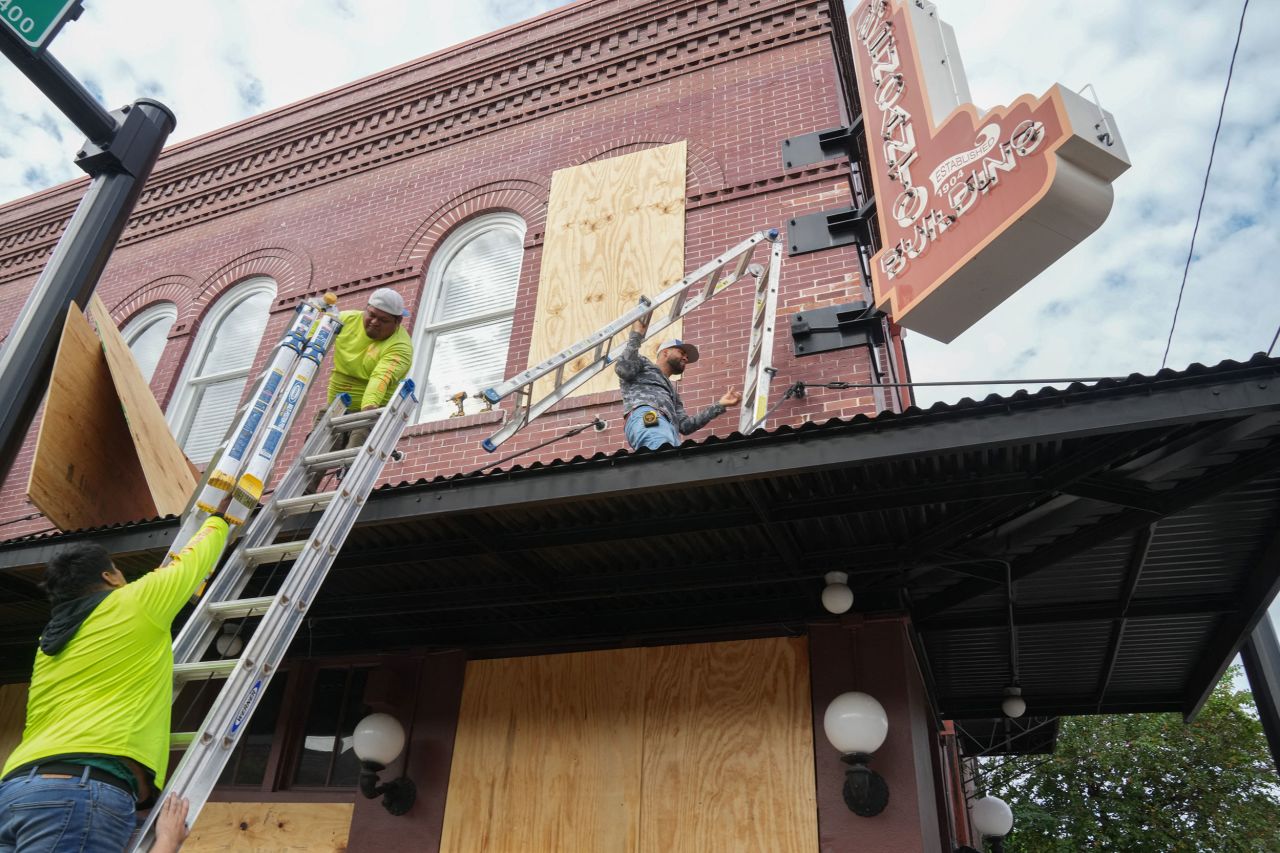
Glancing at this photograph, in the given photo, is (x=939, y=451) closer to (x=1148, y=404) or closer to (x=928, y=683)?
(x=1148, y=404)

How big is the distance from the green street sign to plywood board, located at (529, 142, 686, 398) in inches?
183

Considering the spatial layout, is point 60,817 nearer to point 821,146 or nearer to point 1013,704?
point 1013,704

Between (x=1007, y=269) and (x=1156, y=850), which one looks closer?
(x=1007, y=269)

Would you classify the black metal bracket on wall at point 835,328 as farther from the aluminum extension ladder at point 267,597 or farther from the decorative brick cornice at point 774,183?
the aluminum extension ladder at point 267,597

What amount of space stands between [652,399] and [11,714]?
22.2 ft

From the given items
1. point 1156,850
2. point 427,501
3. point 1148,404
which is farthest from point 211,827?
point 1156,850

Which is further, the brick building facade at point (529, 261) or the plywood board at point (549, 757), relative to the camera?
the plywood board at point (549, 757)

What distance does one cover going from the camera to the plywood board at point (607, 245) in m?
8.72

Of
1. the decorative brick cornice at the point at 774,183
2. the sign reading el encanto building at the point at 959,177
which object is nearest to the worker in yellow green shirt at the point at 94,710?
the sign reading el encanto building at the point at 959,177

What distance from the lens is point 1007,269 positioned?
20.5 feet

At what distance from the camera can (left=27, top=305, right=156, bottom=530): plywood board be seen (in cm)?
530

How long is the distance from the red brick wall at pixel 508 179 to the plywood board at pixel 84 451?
2.63 m

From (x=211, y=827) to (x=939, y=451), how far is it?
240 inches

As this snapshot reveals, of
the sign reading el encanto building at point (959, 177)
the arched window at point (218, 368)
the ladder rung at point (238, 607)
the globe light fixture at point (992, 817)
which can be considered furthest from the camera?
the globe light fixture at point (992, 817)
